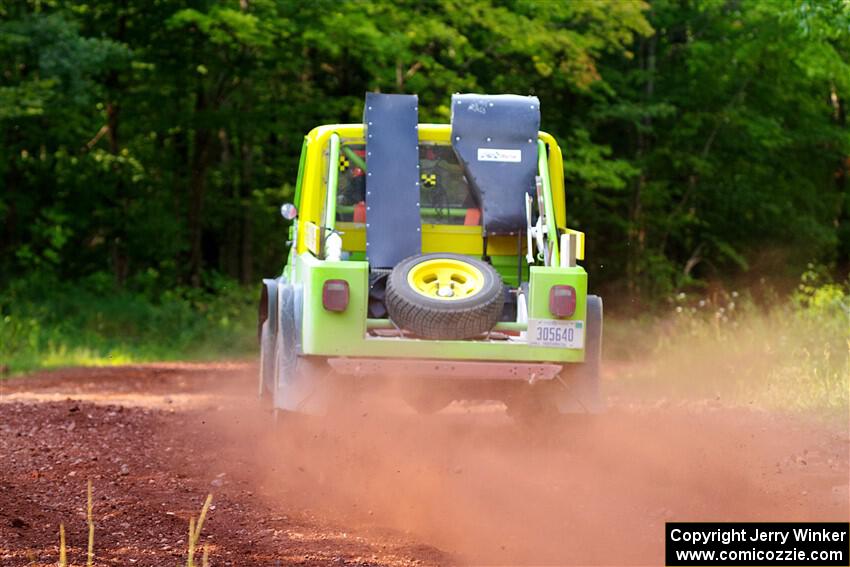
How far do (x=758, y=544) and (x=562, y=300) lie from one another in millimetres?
2559

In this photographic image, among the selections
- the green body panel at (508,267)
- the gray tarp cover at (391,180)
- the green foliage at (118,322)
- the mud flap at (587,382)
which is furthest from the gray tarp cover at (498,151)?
the green foliage at (118,322)

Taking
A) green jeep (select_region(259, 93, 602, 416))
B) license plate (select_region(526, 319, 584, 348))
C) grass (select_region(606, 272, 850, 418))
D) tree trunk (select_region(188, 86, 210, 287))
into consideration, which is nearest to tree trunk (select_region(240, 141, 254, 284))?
tree trunk (select_region(188, 86, 210, 287))

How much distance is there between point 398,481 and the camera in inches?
349

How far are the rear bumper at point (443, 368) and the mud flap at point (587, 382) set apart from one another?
0.37 m

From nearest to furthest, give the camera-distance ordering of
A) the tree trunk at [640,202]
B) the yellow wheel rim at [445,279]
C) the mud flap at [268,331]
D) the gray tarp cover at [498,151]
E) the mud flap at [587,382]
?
the yellow wheel rim at [445,279], the mud flap at [587,382], the gray tarp cover at [498,151], the mud flap at [268,331], the tree trunk at [640,202]

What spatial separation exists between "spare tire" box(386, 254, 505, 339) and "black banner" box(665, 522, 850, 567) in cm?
209

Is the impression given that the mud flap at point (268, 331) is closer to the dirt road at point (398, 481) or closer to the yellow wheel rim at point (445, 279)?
the dirt road at point (398, 481)

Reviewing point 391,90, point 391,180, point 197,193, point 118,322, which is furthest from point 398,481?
point 197,193

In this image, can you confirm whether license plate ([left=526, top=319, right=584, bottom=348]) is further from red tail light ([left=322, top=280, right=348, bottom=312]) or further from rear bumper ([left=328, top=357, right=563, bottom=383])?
red tail light ([left=322, top=280, right=348, bottom=312])

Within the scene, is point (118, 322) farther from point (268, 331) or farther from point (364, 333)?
point (364, 333)

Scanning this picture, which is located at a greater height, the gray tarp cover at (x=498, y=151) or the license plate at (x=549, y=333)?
the gray tarp cover at (x=498, y=151)

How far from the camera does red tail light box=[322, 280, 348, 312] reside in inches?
344

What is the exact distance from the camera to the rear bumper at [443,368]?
8828mm

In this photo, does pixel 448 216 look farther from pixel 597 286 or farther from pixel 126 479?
pixel 597 286
